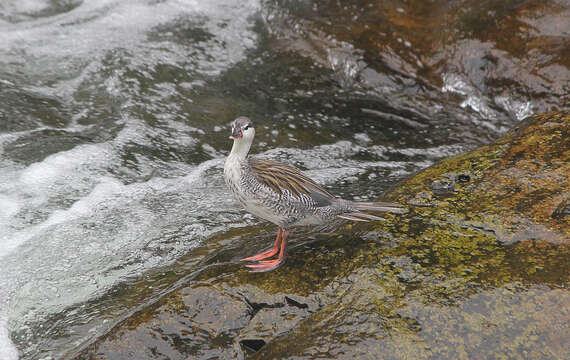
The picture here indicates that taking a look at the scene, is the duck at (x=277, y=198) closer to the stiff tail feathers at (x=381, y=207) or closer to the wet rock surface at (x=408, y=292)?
the stiff tail feathers at (x=381, y=207)

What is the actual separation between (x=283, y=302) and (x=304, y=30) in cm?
744

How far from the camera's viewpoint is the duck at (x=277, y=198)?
189 inches

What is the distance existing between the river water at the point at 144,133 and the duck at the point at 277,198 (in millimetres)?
1263

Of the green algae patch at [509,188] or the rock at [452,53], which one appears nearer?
the green algae patch at [509,188]

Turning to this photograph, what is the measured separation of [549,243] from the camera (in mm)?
4281

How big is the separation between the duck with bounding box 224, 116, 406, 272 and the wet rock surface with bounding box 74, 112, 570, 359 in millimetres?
170

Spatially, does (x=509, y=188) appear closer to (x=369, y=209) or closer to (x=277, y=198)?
(x=369, y=209)

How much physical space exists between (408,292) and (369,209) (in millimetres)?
953

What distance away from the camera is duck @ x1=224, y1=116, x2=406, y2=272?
4805 mm

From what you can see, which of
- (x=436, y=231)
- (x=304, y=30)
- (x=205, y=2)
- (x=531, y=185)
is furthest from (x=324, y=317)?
(x=205, y=2)

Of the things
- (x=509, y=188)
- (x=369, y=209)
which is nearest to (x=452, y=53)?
(x=509, y=188)

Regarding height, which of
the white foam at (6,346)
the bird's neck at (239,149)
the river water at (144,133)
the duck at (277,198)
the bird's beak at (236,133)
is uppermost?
the bird's beak at (236,133)

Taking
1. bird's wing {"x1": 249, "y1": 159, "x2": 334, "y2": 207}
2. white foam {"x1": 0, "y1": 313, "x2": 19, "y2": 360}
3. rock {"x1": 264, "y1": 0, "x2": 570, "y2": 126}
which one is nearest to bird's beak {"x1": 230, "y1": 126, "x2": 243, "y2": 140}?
bird's wing {"x1": 249, "y1": 159, "x2": 334, "y2": 207}

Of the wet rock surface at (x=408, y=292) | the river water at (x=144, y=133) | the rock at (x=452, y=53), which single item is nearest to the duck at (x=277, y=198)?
the wet rock surface at (x=408, y=292)
